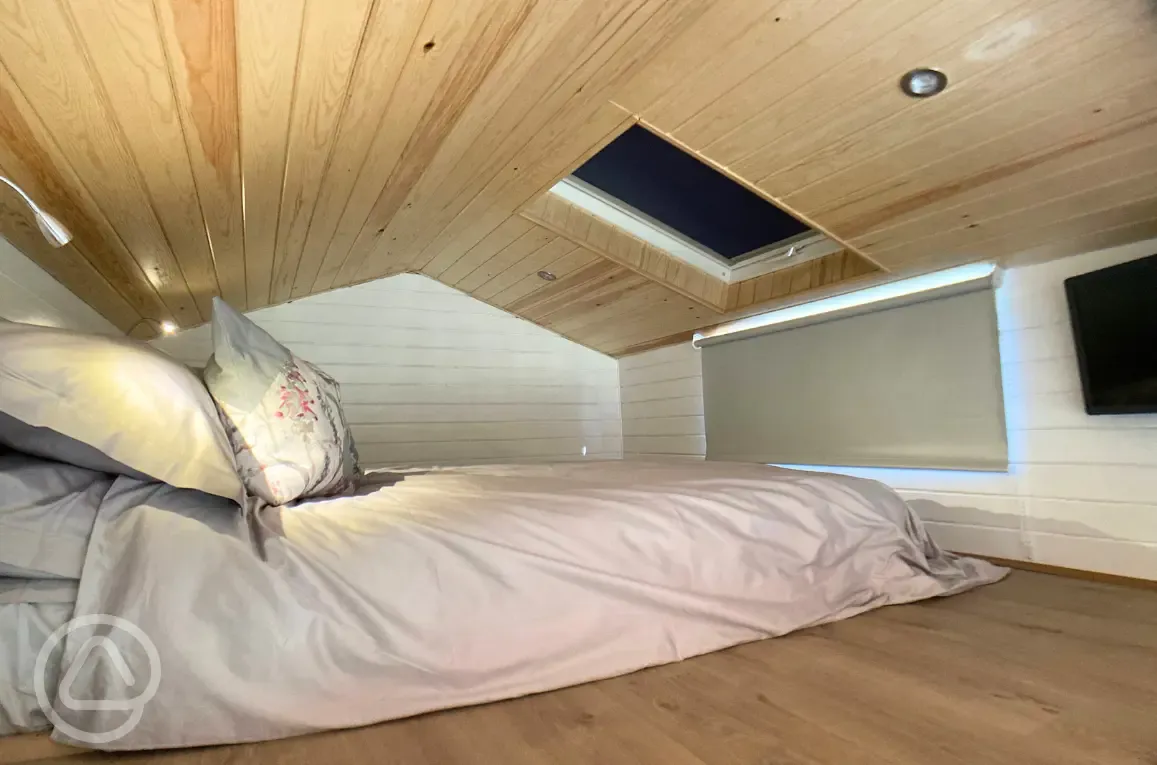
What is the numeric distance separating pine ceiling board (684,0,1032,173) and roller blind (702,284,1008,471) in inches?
41.3

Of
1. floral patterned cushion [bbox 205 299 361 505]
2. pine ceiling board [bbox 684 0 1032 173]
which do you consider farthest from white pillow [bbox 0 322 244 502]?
pine ceiling board [bbox 684 0 1032 173]

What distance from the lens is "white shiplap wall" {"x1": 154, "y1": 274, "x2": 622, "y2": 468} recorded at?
3617mm

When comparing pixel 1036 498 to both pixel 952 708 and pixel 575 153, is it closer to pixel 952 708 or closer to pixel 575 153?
pixel 952 708

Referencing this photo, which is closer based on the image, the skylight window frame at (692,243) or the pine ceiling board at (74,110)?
the pine ceiling board at (74,110)

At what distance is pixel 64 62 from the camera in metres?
1.09

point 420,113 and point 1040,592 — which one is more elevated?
point 420,113

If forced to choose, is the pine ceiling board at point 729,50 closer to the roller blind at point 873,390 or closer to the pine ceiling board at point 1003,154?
the pine ceiling board at point 1003,154

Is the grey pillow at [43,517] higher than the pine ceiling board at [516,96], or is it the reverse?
the pine ceiling board at [516,96]

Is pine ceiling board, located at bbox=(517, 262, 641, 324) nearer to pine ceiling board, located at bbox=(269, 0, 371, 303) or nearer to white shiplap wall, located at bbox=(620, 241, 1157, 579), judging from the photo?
pine ceiling board, located at bbox=(269, 0, 371, 303)

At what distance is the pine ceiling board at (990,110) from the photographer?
4.89 ft

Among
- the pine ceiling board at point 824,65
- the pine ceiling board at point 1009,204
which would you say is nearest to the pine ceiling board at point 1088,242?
the pine ceiling board at point 1009,204

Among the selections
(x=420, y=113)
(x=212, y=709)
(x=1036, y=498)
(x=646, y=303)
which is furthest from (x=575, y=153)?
(x=1036, y=498)

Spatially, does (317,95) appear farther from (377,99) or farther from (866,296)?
(866,296)

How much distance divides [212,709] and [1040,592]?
2.29 metres
